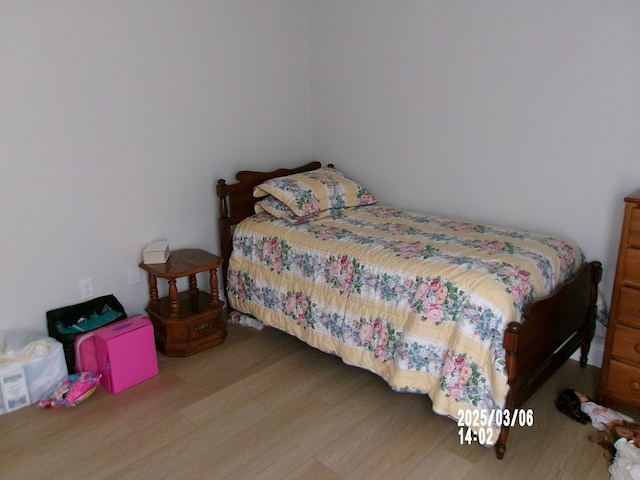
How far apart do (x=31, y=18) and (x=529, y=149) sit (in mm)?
2552

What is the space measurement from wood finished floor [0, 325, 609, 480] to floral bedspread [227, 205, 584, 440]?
18 centimetres

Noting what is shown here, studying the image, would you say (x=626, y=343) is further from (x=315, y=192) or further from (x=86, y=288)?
(x=86, y=288)

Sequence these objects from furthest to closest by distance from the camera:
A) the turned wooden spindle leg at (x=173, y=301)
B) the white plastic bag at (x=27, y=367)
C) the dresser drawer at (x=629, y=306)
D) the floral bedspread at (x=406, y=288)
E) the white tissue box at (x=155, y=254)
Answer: the white tissue box at (x=155, y=254) → the turned wooden spindle leg at (x=173, y=301) → the white plastic bag at (x=27, y=367) → the dresser drawer at (x=629, y=306) → the floral bedspread at (x=406, y=288)

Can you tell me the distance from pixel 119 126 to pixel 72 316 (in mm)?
1054

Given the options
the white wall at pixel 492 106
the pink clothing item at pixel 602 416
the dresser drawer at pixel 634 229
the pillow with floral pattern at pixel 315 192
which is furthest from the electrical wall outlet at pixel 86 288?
the dresser drawer at pixel 634 229

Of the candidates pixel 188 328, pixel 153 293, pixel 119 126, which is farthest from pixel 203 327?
pixel 119 126

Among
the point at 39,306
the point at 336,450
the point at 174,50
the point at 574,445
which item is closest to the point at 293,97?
the point at 174,50

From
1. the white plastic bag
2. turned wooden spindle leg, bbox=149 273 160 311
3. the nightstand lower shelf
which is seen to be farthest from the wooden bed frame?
the white plastic bag

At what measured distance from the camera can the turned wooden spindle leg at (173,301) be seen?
2.59 m

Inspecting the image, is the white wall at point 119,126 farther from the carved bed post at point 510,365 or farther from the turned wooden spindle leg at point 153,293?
the carved bed post at point 510,365

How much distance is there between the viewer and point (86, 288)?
104 inches

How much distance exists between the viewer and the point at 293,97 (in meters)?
3.52

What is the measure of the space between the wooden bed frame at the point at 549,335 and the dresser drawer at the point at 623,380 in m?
0.21

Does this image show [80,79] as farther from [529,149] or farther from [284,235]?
[529,149]
